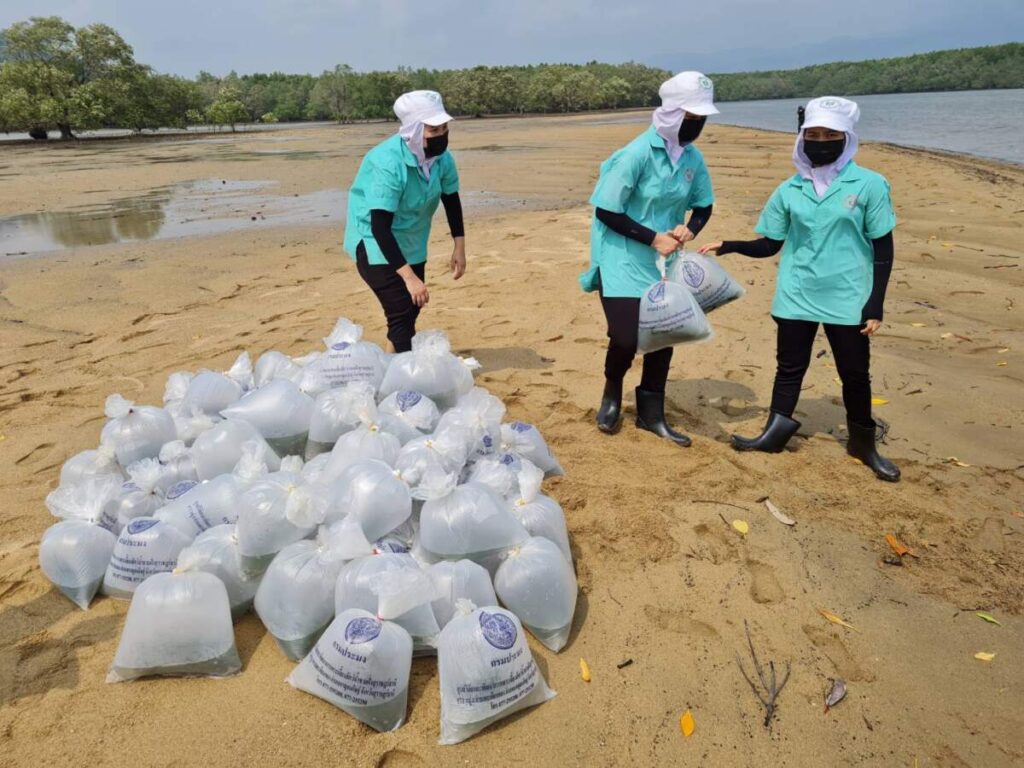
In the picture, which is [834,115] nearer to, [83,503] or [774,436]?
[774,436]

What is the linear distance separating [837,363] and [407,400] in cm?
208

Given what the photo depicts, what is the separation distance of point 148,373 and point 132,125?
49.3m

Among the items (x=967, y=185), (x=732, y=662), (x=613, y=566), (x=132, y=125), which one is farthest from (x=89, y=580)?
(x=132, y=125)

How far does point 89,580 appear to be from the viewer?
2369mm

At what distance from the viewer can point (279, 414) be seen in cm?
288

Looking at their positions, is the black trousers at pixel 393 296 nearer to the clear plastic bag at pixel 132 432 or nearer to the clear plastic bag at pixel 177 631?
the clear plastic bag at pixel 132 432

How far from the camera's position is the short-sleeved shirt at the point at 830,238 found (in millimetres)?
2926

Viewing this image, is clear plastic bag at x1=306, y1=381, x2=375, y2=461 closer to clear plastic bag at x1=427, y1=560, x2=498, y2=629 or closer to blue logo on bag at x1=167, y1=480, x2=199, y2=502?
blue logo on bag at x1=167, y1=480, x2=199, y2=502

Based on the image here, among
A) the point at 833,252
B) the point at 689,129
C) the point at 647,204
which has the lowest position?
the point at 833,252

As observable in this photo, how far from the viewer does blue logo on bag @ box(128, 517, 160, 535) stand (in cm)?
230

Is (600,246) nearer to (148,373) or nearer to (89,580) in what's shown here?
(89,580)

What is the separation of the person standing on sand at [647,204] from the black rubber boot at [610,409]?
11 cm

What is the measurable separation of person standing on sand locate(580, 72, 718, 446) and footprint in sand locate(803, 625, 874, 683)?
1371mm

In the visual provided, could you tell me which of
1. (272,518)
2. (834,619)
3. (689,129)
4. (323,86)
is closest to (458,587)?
(272,518)
